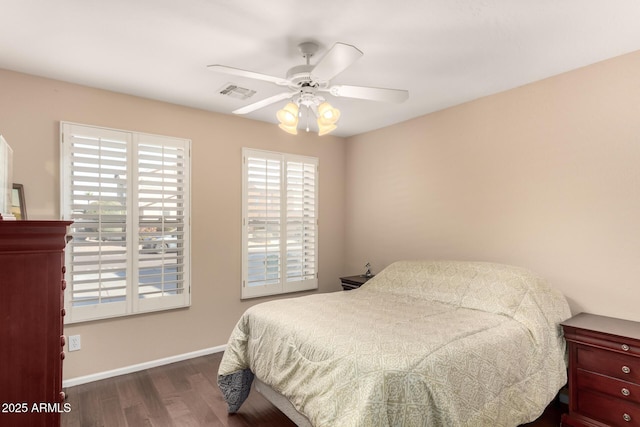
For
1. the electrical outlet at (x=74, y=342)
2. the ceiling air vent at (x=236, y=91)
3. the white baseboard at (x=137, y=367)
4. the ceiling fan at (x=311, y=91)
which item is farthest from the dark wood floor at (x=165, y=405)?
the ceiling air vent at (x=236, y=91)

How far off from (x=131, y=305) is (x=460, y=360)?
2.82 metres

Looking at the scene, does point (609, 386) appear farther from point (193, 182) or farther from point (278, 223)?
point (193, 182)

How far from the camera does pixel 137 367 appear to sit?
10.8ft

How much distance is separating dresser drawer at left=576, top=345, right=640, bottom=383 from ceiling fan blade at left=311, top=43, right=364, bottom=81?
2309 millimetres

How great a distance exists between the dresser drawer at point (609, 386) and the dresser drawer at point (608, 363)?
0.10 feet

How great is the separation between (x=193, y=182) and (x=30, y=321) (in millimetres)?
2565

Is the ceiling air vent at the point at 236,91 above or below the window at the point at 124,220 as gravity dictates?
above

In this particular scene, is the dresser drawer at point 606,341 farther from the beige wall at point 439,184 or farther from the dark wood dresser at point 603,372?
the beige wall at point 439,184

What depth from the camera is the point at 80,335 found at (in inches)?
119

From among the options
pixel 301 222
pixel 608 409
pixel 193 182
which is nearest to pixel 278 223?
pixel 301 222

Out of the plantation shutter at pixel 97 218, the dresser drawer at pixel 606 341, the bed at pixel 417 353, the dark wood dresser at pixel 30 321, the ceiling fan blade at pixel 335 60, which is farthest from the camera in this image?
the plantation shutter at pixel 97 218

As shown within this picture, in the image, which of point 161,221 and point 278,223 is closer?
point 161,221

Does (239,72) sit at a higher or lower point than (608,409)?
higher

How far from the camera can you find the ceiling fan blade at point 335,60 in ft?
5.76
